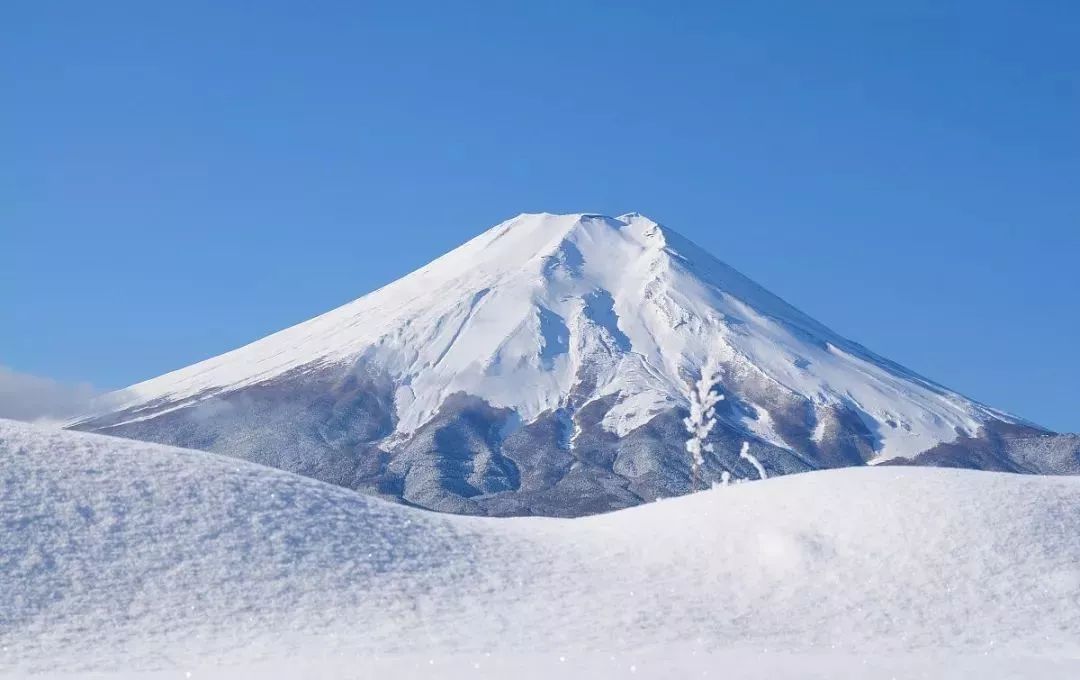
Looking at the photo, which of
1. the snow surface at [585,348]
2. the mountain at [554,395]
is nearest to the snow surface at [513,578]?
the mountain at [554,395]

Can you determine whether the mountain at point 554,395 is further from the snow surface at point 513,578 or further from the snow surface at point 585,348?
the snow surface at point 513,578

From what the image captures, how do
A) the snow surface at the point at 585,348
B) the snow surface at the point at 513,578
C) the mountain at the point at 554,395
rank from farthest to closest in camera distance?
the snow surface at the point at 585,348 → the mountain at the point at 554,395 → the snow surface at the point at 513,578

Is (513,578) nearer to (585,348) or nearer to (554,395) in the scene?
(554,395)

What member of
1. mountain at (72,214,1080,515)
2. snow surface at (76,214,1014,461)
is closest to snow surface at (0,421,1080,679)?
mountain at (72,214,1080,515)

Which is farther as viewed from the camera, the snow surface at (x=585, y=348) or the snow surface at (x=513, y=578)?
the snow surface at (x=585, y=348)

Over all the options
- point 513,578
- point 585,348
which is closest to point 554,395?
point 585,348

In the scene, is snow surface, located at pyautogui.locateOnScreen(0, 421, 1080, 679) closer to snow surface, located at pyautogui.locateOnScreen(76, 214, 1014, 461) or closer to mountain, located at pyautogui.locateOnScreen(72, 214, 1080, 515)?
mountain, located at pyautogui.locateOnScreen(72, 214, 1080, 515)

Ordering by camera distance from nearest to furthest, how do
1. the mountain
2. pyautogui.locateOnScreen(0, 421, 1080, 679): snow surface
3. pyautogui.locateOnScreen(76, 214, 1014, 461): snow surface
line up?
pyautogui.locateOnScreen(0, 421, 1080, 679): snow surface
the mountain
pyautogui.locateOnScreen(76, 214, 1014, 461): snow surface
